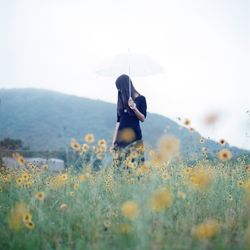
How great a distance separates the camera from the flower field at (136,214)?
8.23 ft

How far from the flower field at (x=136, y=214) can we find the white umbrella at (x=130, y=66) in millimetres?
2061

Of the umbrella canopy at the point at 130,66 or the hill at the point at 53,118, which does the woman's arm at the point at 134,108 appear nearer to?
the umbrella canopy at the point at 130,66

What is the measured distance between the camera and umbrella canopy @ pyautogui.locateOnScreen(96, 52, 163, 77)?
5.80 m

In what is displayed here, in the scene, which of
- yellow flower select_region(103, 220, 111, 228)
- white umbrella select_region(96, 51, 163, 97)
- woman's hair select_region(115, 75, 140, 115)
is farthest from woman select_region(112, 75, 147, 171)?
yellow flower select_region(103, 220, 111, 228)

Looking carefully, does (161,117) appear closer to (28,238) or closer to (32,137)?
(32,137)

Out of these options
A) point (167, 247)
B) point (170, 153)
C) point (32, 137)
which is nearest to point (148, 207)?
point (167, 247)

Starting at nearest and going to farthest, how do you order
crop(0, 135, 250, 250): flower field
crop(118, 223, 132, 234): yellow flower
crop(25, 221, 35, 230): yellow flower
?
crop(0, 135, 250, 250): flower field < crop(118, 223, 132, 234): yellow flower < crop(25, 221, 35, 230): yellow flower

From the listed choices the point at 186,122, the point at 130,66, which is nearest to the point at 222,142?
the point at 186,122

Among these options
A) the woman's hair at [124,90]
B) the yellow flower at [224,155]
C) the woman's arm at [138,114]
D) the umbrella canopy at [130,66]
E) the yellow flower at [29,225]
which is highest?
the umbrella canopy at [130,66]

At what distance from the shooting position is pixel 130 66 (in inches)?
228

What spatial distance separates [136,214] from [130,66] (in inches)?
141

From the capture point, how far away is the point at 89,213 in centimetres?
313

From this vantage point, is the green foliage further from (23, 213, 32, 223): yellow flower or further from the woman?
the woman

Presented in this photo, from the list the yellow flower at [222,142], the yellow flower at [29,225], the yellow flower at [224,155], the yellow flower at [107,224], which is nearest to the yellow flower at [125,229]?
the yellow flower at [107,224]
